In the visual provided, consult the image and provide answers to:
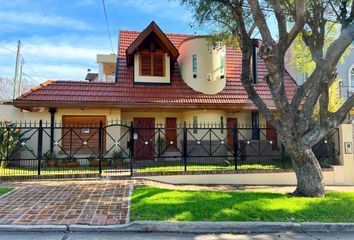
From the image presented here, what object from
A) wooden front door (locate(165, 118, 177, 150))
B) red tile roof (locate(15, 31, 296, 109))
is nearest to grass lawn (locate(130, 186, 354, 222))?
red tile roof (locate(15, 31, 296, 109))

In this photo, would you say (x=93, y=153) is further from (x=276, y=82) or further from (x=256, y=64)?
(x=256, y=64)

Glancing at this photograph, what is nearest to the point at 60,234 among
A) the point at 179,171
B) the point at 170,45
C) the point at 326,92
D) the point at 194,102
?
the point at 179,171

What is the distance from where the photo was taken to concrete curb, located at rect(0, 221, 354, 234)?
19.2 feet

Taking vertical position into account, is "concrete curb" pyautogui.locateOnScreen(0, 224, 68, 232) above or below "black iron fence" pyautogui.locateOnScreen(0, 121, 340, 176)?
below

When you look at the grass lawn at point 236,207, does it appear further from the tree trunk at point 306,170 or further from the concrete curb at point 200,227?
the tree trunk at point 306,170

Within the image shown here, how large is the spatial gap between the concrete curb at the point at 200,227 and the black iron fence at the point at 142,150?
18.4 ft

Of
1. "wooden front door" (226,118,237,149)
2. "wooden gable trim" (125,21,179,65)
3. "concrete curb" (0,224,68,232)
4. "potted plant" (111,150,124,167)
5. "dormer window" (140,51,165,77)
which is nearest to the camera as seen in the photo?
"concrete curb" (0,224,68,232)

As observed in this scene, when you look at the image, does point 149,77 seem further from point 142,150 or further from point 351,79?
point 351,79

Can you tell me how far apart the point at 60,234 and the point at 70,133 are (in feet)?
34.1

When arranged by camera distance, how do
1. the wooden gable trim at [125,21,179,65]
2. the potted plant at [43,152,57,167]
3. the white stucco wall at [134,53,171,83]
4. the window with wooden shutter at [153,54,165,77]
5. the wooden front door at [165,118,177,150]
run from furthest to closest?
the window with wooden shutter at [153,54,165,77] < the white stucco wall at [134,53,171,83] < the wooden front door at [165,118,177,150] < the wooden gable trim at [125,21,179,65] < the potted plant at [43,152,57,167]

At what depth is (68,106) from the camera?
1475 cm

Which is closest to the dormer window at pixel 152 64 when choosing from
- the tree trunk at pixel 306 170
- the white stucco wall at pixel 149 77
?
the white stucco wall at pixel 149 77

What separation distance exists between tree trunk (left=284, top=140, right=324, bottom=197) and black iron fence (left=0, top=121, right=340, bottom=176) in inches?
146

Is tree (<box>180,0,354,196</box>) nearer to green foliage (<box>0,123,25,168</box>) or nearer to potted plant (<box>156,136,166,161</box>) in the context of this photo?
potted plant (<box>156,136,166,161</box>)
